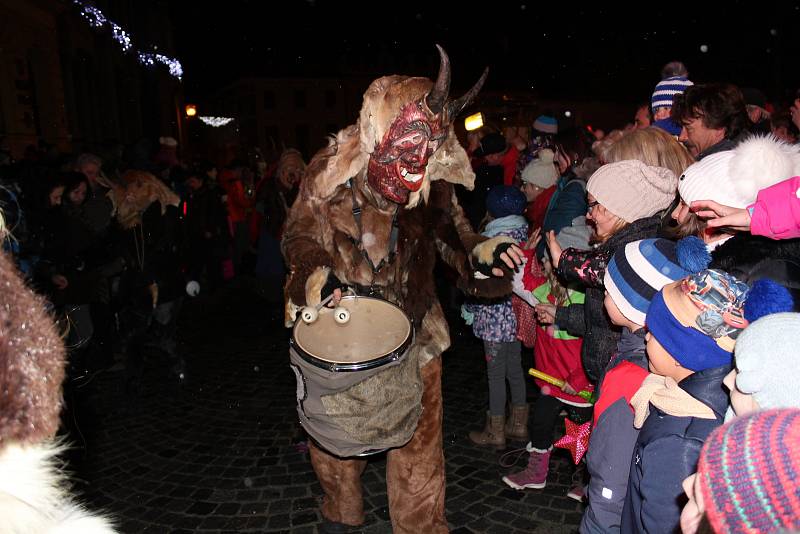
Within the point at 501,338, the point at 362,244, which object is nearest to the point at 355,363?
the point at 362,244

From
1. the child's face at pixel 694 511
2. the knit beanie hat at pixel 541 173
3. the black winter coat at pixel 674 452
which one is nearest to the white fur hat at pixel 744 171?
the black winter coat at pixel 674 452

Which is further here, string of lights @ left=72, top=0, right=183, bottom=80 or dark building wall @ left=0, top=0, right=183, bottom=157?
string of lights @ left=72, top=0, right=183, bottom=80

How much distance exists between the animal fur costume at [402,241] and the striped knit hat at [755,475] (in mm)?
1727

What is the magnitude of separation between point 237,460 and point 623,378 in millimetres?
2986

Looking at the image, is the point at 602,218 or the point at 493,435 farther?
the point at 493,435

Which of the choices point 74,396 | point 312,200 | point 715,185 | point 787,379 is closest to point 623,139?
point 715,185

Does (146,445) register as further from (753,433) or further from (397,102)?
(753,433)

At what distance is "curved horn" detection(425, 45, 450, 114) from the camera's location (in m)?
2.40

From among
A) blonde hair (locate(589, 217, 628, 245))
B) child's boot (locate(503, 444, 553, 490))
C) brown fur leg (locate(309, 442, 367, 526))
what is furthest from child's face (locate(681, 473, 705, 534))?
child's boot (locate(503, 444, 553, 490))

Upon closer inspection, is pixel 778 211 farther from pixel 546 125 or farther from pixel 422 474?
pixel 546 125

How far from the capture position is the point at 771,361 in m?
1.23

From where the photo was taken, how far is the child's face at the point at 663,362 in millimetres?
1741

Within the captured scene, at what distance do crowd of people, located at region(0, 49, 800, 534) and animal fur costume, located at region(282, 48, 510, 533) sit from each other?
11mm

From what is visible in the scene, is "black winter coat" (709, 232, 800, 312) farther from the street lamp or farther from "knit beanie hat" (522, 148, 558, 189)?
the street lamp
